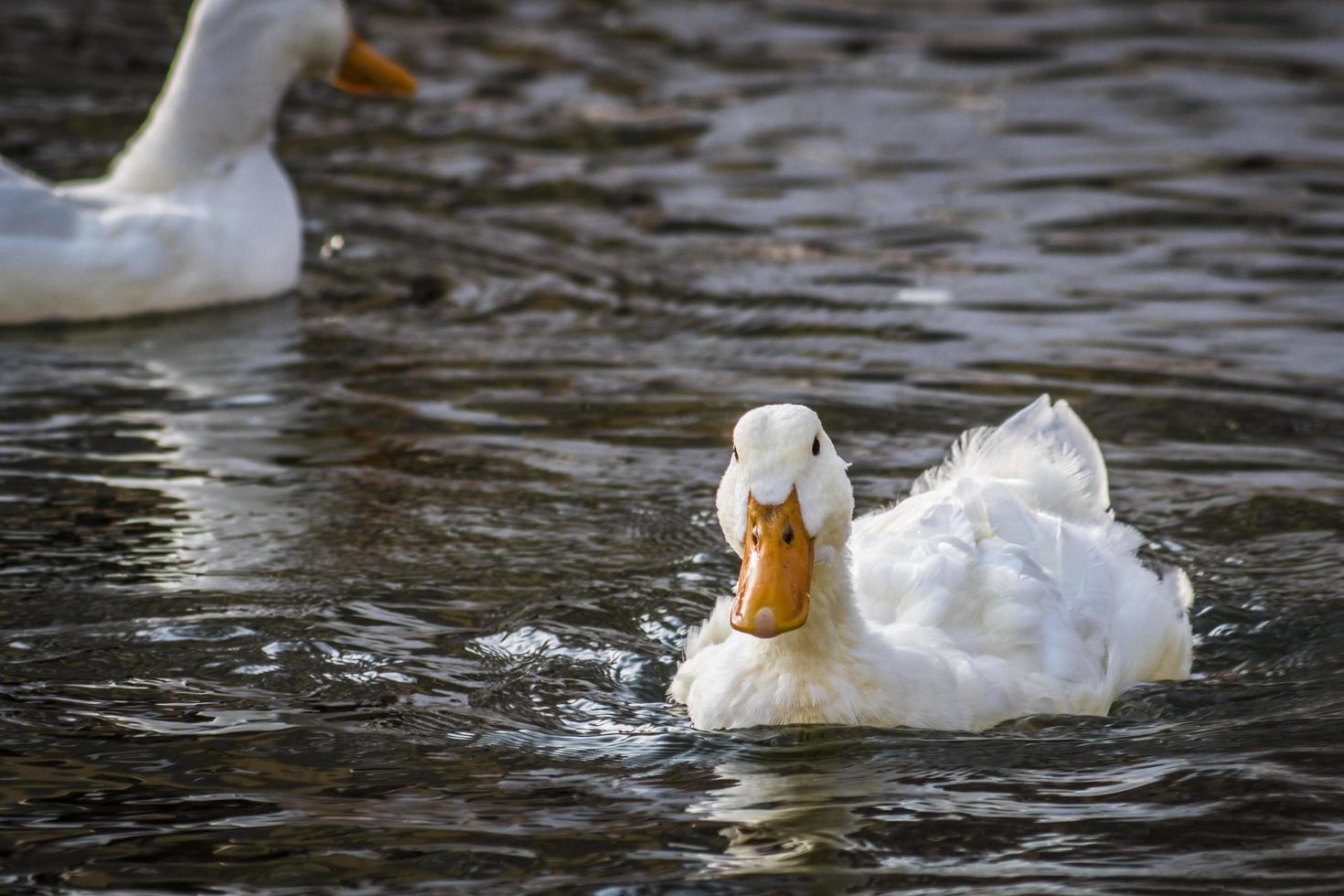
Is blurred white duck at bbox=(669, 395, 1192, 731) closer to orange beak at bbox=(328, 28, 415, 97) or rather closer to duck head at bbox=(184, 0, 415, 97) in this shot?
duck head at bbox=(184, 0, 415, 97)

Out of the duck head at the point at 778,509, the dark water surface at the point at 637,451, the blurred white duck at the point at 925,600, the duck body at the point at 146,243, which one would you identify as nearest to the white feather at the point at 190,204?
the duck body at the point at 146,243

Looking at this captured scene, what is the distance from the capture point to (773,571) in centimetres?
460

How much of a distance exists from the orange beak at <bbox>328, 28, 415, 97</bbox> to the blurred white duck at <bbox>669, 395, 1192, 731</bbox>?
5266mm

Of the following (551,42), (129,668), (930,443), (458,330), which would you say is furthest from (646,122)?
(129,668)

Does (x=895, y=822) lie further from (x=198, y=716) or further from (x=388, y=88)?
(x=388, y=88)

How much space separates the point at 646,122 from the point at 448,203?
7.63ft

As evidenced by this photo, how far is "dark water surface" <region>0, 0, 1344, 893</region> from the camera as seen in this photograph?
15.0 feet

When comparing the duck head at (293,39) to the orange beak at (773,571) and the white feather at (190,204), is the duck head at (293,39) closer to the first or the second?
the white feather at (190,204)

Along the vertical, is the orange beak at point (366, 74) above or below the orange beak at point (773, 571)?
above

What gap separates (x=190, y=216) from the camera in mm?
9352

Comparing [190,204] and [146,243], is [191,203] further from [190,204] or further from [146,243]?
[146,243]

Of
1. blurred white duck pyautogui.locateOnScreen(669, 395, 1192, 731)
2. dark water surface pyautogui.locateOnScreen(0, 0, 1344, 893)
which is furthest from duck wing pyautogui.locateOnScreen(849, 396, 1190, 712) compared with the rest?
dark water surface pyautogui.locateOnScreen(0, 0, 1344, 893)

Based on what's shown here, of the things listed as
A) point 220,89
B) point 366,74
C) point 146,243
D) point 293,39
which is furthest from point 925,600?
point 366,74

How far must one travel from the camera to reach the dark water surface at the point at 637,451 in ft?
15.0
